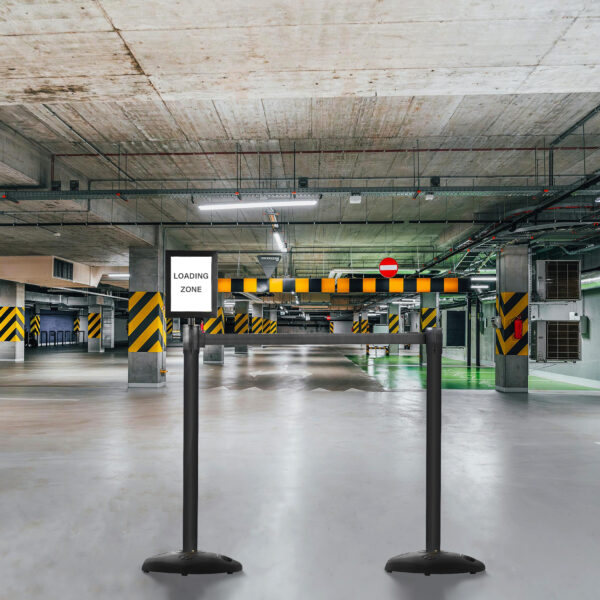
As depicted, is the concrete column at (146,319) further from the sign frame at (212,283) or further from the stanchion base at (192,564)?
the stanchion base at (192,564)

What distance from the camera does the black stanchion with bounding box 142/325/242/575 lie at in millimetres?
2560

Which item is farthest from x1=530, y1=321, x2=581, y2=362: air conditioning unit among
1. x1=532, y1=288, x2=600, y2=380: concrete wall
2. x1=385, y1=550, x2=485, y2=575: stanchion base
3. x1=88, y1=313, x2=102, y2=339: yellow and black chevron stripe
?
x1=88, y1=313, x2=102, y2=339: yellow and black chevron stripe

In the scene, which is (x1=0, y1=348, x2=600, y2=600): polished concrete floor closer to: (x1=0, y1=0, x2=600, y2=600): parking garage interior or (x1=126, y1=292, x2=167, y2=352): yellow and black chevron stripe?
→ (x1=0, y1=0, x2=600, y2=600): parking garage interior

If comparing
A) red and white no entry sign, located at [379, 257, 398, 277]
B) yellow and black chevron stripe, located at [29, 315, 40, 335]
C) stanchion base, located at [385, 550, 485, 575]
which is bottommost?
stanchion base, located at [385, 550, 485, 575]

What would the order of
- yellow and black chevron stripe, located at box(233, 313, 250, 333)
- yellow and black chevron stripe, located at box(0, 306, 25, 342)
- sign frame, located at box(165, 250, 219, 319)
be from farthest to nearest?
yellow and black chevron stripe, located at box(233, 313, 250, 333) → yellow and black chevron stripe, located at box(0, 306, 25, 342) → sign frame, located at box(165, 250, 219, 319)

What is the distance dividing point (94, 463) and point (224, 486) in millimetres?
1706

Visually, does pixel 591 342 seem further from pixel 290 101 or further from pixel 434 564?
pixel 434 564

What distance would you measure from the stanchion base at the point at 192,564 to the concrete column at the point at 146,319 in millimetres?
9319

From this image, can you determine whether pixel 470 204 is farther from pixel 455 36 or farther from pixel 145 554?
pixel 145 554

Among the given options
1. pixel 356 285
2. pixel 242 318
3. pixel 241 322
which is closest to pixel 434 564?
pixel 356 285

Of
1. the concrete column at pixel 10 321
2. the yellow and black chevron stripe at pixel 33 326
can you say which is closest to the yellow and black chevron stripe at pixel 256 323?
the concrete column at pixel 10 321

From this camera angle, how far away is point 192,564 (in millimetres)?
2639

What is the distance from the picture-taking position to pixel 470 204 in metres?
10.4

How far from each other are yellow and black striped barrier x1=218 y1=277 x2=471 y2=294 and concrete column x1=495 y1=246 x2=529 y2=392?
4.17 meters
